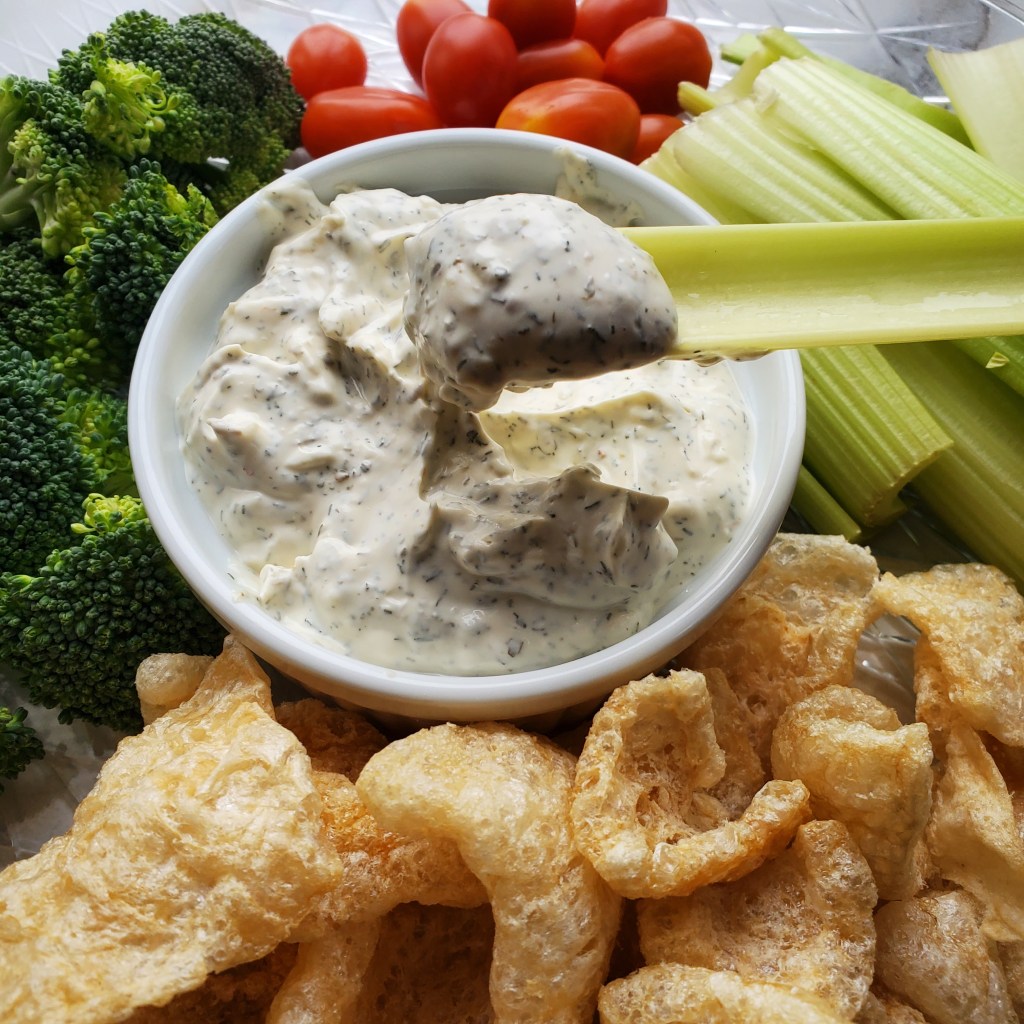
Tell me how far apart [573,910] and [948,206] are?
1.61 meters

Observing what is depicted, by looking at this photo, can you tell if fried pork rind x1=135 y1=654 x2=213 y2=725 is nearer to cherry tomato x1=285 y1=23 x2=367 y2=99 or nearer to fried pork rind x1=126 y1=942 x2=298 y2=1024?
fried pork rind x1=126 y1=942 x2=298 y2=1024

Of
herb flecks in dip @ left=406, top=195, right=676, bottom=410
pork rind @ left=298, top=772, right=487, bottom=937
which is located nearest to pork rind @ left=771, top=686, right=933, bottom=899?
pork rind @ left=298, top=772, right=487, bottom=937

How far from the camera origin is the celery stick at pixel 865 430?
227 centimetres

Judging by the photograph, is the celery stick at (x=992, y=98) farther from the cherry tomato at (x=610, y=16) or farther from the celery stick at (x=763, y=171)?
the cherry tomato at (x=610, y=16)

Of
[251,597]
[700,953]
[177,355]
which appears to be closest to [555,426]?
[251,597]

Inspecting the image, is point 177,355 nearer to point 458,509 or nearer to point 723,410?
point 458,509

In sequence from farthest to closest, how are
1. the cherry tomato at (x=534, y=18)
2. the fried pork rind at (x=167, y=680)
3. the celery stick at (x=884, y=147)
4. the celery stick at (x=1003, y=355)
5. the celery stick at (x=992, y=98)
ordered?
the cherry tomato at (x=534, y=18) < the celery stick at (x=992, y=98) < the celery stick at (x=884, y=147) < the celery stick at (x=1003, y=355) < the fried pork rind at (x=167, y=680)

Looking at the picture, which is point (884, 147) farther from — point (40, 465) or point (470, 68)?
point (40, 465)

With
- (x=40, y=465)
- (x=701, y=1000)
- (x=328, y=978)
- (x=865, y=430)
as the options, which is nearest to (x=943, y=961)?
(x=701, y=1000)

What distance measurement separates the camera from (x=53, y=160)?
2279 mm

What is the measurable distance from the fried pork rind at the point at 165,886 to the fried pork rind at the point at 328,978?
11 cm

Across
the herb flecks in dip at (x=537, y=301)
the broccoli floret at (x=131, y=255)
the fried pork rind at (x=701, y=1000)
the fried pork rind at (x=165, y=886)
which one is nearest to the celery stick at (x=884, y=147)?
the herb flecks in dip at (x=537, y=301)

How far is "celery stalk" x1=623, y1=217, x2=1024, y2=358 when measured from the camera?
5.32ft

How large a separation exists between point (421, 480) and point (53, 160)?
1133 millimetres
